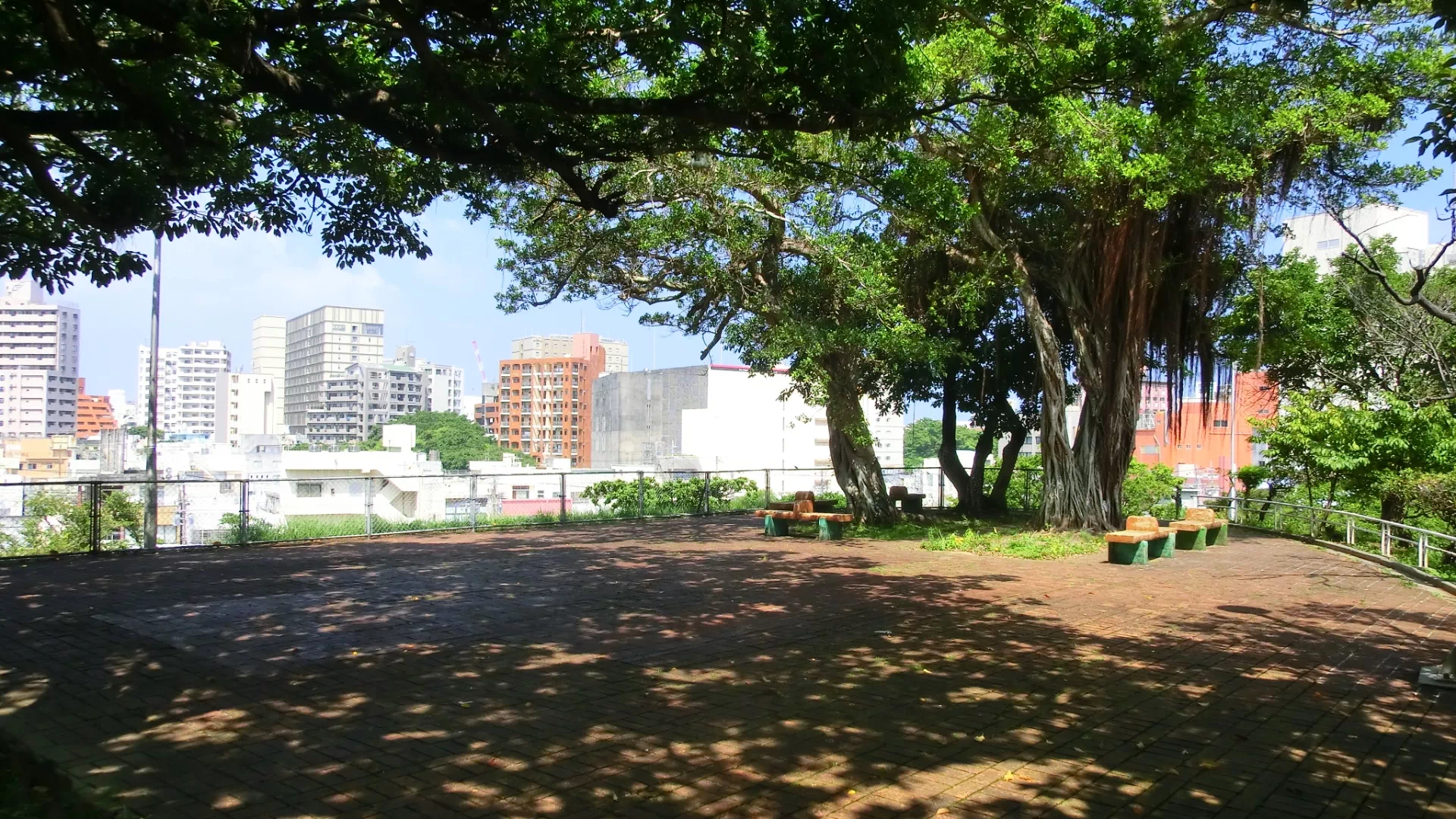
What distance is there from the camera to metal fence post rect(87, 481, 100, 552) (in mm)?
14070

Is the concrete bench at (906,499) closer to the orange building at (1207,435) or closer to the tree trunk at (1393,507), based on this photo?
the orange building at (1207,435)

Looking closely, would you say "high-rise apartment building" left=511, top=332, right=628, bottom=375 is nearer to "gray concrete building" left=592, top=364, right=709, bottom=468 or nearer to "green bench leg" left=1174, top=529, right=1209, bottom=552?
"gray concrete building" left=592, top=364, right=709, bottom=468

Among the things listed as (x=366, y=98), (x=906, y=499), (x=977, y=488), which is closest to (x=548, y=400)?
(x=977, y=488)

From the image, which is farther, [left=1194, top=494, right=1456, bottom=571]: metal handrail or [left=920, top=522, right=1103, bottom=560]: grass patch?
[left=920, top=522, right=1103, bottom=560]: grass patch

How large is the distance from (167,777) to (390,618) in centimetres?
439

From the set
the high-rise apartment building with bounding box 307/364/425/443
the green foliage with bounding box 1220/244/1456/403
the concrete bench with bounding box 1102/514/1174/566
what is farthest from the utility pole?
the high-rise apartment building with bounding box 307/364/425/443

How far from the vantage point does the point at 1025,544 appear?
16.4 metres

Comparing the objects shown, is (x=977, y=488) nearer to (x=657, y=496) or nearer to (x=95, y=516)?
(x=657, y=496)

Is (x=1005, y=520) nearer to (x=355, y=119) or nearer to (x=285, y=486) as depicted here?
(x=285, y=486)

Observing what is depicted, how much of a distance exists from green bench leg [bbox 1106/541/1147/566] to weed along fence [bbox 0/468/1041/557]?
350 inches

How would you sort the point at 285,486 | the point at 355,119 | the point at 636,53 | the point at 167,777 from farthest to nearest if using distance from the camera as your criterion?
the point at 285,486, the point at 636,53, the point at 355,119, the point at 167,777

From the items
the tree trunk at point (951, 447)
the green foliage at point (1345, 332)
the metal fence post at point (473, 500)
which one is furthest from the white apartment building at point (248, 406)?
the green foliage at point (1345, 332)

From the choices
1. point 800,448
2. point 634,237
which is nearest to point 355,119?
point 634,237

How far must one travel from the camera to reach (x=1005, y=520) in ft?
77.3
